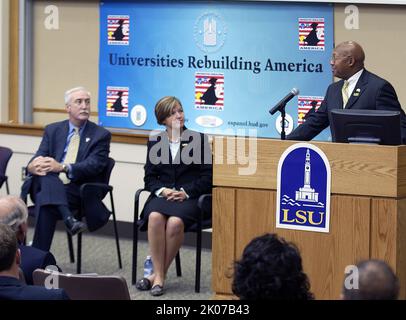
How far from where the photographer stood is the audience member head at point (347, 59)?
21.3 ft

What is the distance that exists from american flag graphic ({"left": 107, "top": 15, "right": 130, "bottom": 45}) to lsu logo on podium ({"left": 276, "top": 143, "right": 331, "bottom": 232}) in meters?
4.30

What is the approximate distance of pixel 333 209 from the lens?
512 cm

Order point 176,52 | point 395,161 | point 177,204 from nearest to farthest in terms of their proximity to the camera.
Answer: point 395,161 < point 177,204 < point 176,52

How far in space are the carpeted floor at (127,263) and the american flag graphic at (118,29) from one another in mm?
1863

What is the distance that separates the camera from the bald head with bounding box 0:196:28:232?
15.8 ft

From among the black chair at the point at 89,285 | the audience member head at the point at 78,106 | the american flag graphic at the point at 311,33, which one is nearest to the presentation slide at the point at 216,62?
the american flag graphic at the point at 311,33

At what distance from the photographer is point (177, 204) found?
292 inches

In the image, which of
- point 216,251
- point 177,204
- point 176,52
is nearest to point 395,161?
point 216,251

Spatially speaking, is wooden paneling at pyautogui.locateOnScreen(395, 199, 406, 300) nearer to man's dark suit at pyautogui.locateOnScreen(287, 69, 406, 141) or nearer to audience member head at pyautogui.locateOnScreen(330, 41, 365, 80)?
man's dark suit at pyautogui.locateOnScreen(287, 69, 406, 141)

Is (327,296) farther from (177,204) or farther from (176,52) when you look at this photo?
(176,52)

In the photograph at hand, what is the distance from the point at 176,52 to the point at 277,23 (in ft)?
3.38

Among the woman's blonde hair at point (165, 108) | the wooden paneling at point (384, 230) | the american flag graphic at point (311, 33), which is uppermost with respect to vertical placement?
the american flag graphic at point (311, 33)

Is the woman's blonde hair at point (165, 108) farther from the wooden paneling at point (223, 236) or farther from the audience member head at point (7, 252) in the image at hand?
the audience member head at point (7, 252)

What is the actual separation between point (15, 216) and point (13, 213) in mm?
20
